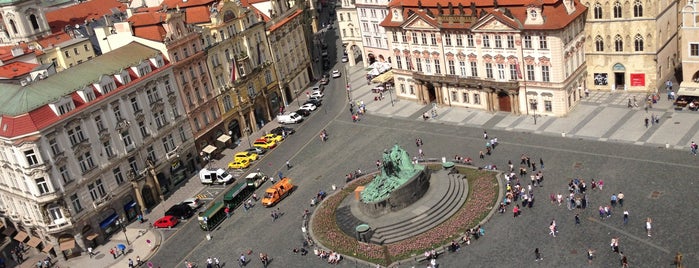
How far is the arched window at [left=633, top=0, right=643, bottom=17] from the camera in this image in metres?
91.1

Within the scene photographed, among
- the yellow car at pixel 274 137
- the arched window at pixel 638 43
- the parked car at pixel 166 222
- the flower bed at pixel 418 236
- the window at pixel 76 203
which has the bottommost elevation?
the flower bed at pixel 418 236

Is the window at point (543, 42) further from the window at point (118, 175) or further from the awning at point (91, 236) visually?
the awning at point (91, 236)

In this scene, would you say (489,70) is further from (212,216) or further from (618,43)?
(212,216)

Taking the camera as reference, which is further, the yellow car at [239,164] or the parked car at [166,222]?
the yellow car at [239,164]

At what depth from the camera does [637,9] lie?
91.5m

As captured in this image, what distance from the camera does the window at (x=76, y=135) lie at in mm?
78875

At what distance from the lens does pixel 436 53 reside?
101625 mm

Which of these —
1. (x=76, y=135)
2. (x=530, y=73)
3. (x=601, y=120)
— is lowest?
(x=601, y=120)

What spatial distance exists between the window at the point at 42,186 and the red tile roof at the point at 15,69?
22.0 m

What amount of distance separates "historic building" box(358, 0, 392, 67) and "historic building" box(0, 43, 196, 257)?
45.3 metres

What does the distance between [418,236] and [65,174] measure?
4264 cm

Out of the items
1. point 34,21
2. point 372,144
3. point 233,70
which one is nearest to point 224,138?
point 233,70

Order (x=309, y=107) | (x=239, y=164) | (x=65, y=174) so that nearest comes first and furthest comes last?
(x=65, y=174) < (x=239, y=164) < (x=309, y=107)

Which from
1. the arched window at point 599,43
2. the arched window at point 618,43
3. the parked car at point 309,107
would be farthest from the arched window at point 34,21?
the arched window at point 618,43
